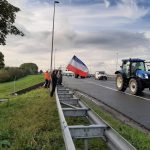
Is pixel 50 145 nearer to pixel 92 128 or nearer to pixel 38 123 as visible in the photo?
pixel 92 128

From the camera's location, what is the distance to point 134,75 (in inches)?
1070

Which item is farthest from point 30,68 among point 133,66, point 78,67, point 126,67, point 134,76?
point 134,76

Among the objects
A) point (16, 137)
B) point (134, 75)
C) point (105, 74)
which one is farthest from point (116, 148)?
point (105, 74)

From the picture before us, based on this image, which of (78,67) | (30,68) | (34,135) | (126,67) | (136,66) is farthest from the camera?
(30,68)

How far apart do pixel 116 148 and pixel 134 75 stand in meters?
21.2

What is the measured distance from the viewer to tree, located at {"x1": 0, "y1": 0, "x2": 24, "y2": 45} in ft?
76.1

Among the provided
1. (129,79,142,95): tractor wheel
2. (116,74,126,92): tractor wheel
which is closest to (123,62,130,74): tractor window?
(116,74,126,92): tractor wheel

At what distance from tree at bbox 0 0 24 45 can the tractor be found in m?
8.56

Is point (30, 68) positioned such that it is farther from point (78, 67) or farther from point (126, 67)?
point (126, 67)

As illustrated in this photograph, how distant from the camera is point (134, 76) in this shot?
88.4 ft

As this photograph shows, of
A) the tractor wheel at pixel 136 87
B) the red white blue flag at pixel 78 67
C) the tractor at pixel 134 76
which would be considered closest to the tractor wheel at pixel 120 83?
the tractor at pixel 134 76

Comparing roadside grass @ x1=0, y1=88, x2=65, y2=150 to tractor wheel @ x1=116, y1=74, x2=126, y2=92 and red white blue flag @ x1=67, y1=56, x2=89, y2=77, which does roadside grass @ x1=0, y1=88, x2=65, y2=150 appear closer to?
red white blue flag @ x1=67, y1=56, x2=89, y2=77

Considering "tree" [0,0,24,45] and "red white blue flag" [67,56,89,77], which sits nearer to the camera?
"tree" [0,0,24,45]

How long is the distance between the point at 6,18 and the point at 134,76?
950 centimetres
